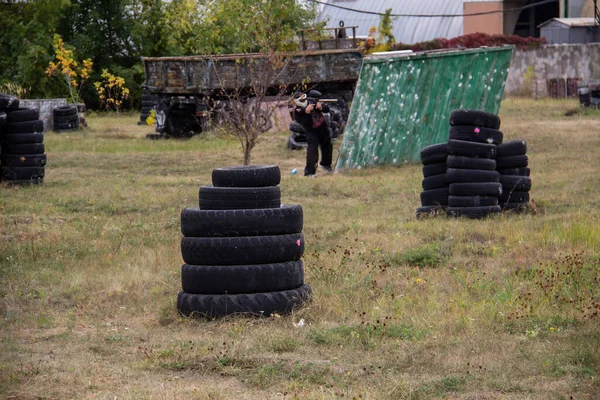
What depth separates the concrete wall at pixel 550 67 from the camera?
40.2 m

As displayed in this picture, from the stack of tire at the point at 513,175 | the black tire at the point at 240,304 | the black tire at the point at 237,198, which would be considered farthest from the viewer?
the stack of tire at the point at 513,175

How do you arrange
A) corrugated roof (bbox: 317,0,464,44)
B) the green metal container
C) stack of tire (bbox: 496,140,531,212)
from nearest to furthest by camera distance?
stack of tire (bbox: 496,140,531,212) → the green metal container → corrugated roof (bbox: 317,0,464,44)

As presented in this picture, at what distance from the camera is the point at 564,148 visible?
2142 cm

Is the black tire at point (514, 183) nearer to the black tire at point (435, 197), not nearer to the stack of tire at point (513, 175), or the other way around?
the stack of tire at point (513, 175)

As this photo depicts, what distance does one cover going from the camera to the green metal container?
1986 centimetres

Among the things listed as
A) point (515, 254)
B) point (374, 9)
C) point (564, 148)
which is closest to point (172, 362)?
point (515, 254)

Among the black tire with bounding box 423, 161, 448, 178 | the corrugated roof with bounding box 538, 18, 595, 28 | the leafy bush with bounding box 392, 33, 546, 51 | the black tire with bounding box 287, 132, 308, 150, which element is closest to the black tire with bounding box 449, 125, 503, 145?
A: the black tire with bounding box 423, 161, 448, 178

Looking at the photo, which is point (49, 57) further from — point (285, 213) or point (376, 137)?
point (285, 213)

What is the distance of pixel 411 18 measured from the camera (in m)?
57.9

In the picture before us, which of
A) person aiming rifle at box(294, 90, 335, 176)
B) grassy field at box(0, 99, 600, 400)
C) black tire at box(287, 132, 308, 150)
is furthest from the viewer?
black tire at box(287, 132, 308, 150)

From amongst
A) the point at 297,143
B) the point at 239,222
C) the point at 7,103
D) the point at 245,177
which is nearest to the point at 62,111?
the point at 297,143

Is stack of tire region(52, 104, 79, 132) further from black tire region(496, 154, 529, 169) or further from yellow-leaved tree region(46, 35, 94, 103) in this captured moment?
black tire region(496, 154, 529, 169)

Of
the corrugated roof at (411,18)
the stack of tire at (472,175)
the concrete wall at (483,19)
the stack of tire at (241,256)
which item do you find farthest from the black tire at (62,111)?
the concrete wall at (483,19)

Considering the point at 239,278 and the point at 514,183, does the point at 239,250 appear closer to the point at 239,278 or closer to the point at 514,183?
the point at 239,278
